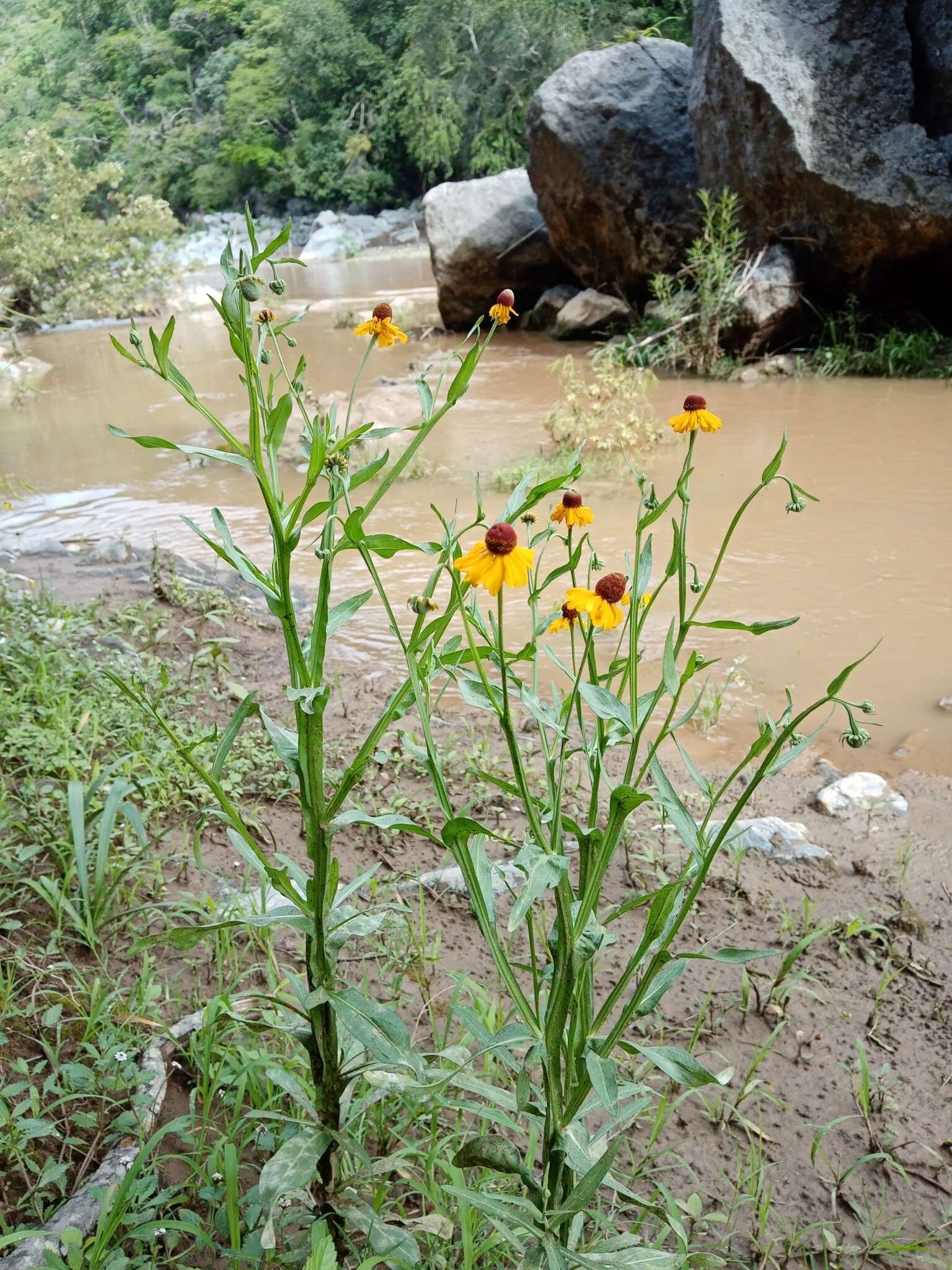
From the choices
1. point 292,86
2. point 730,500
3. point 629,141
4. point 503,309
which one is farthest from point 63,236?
point 292,86

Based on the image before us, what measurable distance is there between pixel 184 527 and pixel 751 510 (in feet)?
10.1

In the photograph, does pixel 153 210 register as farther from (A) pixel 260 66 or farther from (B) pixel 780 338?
(A) pixel 260 66

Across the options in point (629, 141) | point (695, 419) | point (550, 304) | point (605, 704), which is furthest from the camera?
point (550, 304)

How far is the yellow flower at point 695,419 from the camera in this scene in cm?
123

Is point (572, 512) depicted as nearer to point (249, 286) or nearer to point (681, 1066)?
point (249, 286)

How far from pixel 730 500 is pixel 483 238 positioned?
19.7 feet

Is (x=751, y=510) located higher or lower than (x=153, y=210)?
lower

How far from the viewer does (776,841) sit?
2.24 m

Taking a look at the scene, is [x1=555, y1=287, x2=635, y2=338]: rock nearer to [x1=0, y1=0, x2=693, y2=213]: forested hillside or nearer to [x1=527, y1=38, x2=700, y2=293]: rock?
[x1=527, y1=38, x2=700, y2=293]: rock

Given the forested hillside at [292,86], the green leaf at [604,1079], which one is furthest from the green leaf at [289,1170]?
the forested hillside at [292,86]

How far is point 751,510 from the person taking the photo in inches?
199

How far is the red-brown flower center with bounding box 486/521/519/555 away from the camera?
0.95 meters

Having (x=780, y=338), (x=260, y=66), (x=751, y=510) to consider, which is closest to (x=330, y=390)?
(x=780, y=338)

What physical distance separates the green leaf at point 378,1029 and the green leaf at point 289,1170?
16cm
